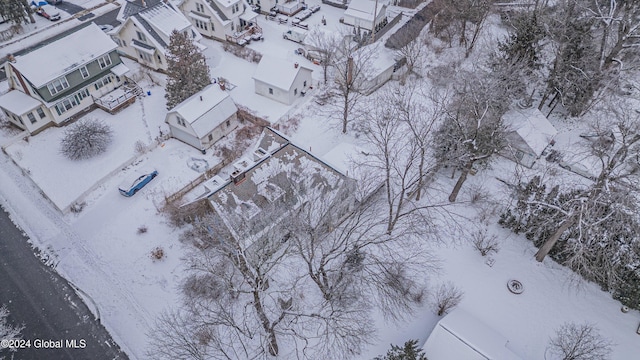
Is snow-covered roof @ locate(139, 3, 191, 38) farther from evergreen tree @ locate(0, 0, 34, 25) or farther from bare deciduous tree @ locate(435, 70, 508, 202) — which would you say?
bare deciduous tree @ locate(435, 70, 508, 202)

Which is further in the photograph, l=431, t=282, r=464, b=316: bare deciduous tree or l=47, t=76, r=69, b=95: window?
l=47, t=76, r=69, b=95: window

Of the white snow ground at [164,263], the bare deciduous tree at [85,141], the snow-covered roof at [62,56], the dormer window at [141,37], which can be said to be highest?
the snow-covered roof at [62,56]

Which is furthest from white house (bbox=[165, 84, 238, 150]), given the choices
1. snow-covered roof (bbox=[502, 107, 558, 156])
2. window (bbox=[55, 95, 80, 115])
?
snow-covered roof (bbox=[502, 107, 558, 156])

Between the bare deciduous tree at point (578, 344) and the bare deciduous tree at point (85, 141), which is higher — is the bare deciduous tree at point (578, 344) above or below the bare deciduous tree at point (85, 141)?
below

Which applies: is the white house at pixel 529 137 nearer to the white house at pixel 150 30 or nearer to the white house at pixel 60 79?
the white house at pixel 150 30

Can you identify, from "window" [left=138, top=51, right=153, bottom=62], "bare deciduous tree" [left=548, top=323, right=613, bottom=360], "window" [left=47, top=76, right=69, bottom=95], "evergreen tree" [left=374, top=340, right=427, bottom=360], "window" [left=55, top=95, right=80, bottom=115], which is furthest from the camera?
"window" [left=138, top=51, right=153, bottom=62]

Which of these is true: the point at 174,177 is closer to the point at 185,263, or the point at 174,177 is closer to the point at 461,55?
the point at 185,263

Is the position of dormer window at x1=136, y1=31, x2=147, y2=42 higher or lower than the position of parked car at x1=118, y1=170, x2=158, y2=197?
higher

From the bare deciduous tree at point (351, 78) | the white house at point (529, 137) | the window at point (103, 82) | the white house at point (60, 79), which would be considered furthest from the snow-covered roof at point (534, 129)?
the window at point (103, 82)
